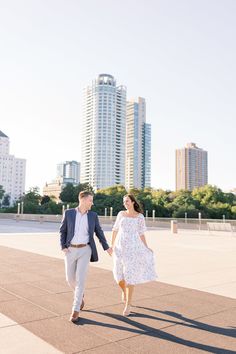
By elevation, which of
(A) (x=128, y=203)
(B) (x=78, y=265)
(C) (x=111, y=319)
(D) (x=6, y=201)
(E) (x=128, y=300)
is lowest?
(C) (x=111, y=319)

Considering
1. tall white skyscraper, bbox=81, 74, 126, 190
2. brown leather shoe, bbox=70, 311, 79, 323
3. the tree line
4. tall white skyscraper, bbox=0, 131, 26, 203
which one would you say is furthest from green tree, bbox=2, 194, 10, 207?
brown leather shoe, bbox=70, 311, 79, 323

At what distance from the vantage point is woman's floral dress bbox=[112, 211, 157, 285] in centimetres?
522

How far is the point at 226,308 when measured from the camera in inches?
220

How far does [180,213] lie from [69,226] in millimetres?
63773

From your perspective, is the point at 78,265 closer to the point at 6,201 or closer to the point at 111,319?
the point at 111,319

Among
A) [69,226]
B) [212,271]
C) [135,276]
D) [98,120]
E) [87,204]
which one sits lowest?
[212,271]

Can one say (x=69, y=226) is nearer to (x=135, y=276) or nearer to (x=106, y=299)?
(x=135, y=276)

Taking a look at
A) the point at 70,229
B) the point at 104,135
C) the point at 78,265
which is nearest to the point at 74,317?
the point at 78,265

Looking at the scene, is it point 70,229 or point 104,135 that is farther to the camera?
point 104,135

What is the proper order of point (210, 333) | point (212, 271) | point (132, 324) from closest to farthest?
point (210, 333) < point (132, 324) < point (212, 271)

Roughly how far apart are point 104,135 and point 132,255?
598ft

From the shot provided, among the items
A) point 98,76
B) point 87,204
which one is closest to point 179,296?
point 87,204

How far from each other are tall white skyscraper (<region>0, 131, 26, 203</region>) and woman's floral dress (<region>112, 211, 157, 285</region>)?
7284 inches

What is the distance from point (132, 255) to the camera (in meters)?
5.29
